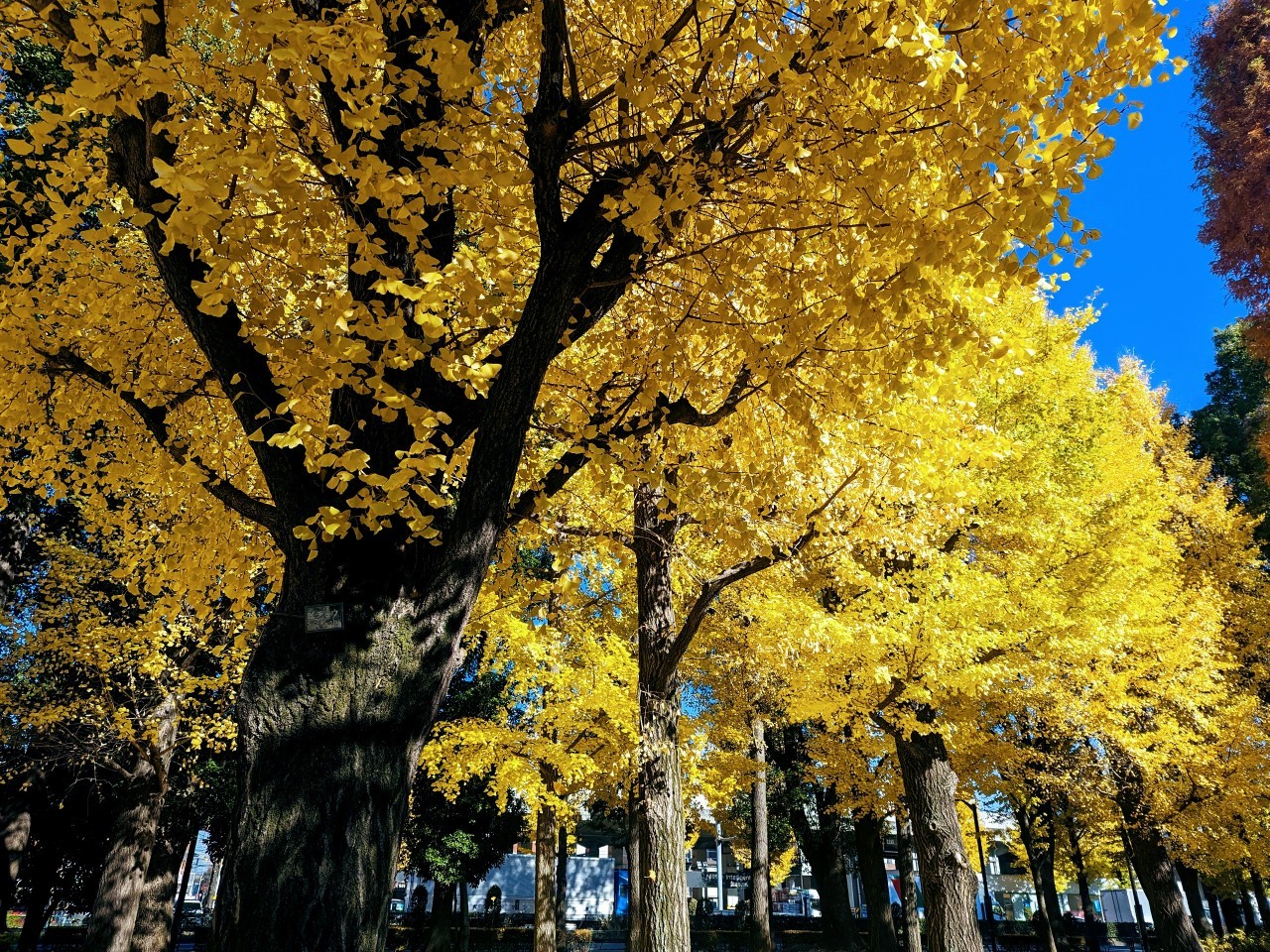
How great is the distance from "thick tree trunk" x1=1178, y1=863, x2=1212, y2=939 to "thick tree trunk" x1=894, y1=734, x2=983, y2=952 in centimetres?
1224

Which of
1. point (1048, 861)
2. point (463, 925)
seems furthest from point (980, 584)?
point (1048, 861)

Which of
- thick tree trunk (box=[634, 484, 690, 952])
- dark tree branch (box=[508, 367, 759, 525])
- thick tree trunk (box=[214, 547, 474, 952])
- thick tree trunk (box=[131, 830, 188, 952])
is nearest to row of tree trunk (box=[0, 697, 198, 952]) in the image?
thick tree trunk (box=[131, 830, 188, 952])

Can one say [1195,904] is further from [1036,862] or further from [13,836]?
[13,836]

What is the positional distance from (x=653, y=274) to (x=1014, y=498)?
245 inches

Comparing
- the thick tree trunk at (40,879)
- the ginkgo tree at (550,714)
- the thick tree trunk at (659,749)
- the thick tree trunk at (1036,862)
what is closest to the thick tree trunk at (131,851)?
the ginkgo tree at (550,714)

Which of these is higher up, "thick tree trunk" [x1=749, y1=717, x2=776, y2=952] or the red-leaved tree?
the red-leaved tree

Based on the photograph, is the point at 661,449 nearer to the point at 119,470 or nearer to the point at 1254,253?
the point at 119,470

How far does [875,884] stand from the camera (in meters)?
18.7

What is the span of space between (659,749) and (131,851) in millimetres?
11137

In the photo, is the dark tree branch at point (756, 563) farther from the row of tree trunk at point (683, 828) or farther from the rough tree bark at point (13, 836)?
the rough tree bark at point (13, 836)

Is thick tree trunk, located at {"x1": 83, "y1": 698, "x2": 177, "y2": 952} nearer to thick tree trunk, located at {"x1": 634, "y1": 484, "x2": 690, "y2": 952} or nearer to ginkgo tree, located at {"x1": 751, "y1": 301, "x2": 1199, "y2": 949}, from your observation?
thick tree trunk, located at {"x1": 634, "y1": 484, "x2": 690, "y2": 952}

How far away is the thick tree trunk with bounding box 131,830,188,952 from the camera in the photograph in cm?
1491

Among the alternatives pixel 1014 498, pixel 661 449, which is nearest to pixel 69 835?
pixel 661 449

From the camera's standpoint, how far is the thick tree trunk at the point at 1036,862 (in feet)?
53.3
